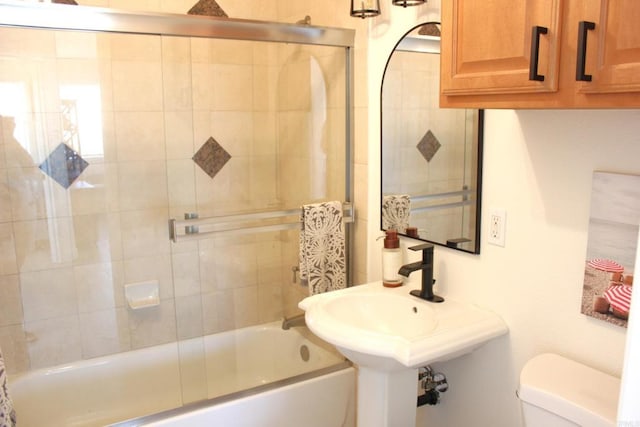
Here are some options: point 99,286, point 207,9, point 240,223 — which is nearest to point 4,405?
point 99,286

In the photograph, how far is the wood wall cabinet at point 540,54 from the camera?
1.04m

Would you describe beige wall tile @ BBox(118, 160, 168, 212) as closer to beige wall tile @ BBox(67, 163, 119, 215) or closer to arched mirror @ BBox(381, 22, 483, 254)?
beige wall tile @ BBox(67, 163, 119, 215)

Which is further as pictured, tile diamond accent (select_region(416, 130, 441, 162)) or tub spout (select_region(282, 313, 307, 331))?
tub spout (select_region(282, 313, 307, 331))

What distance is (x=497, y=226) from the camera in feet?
5.60

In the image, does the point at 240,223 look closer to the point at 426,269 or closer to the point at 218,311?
the point at 218,311

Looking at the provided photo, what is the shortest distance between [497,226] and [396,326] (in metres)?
0.49

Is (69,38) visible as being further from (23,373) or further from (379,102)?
(23,373)

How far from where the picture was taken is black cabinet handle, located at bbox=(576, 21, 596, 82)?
1.07 metres

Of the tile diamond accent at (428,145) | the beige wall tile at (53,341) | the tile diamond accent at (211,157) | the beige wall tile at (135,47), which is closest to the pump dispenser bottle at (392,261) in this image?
the tile diamond accent at (428,145)

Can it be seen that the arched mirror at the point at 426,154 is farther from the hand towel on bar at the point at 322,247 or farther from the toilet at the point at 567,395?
the toilet at the point at 567,395

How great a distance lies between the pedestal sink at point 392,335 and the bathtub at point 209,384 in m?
0.53

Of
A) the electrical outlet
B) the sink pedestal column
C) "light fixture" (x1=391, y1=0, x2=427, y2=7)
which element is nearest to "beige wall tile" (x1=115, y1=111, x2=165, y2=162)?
"light fixture" (x1=391, y1=0, x2=427, y2=7)

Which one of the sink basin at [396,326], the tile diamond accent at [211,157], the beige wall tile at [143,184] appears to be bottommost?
the sink basin at [396,326]

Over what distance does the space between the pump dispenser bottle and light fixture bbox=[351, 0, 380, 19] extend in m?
0.84
